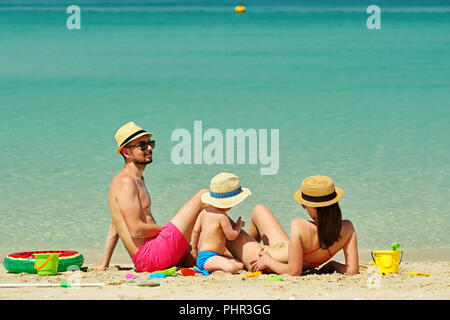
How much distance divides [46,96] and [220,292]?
1490 cm

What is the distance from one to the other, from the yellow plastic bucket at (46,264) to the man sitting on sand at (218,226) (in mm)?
1025

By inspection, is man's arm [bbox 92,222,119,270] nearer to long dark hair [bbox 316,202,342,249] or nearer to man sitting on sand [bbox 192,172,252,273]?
man sitting on sand [bbox 192,172,252,273]

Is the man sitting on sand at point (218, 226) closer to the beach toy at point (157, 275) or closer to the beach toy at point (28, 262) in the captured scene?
the beach toy at point (157, 275)

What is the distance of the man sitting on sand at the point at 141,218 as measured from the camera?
6.13 metres

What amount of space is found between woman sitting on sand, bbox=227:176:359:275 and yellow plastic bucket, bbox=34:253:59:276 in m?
1.33

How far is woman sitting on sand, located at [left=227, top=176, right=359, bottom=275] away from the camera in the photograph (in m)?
5.73

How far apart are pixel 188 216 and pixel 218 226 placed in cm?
27

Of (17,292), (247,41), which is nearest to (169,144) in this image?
(17,292)

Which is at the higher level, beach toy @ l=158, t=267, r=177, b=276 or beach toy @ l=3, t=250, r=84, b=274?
beach toy @ l=3, t=250, r=84, b=274

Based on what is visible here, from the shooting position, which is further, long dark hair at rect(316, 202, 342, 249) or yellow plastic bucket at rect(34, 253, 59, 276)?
yellow plastic bucket at rect(34, 253, 59, 276)

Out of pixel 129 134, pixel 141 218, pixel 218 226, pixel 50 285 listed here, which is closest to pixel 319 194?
pixel 218 226

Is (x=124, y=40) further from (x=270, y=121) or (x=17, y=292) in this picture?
(x=17, y=292)

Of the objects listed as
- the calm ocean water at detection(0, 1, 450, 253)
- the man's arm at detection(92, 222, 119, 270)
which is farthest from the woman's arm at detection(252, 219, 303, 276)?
the calm ocean water at detection(0, 1, 450, 253)

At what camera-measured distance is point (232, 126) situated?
49.2 feet
